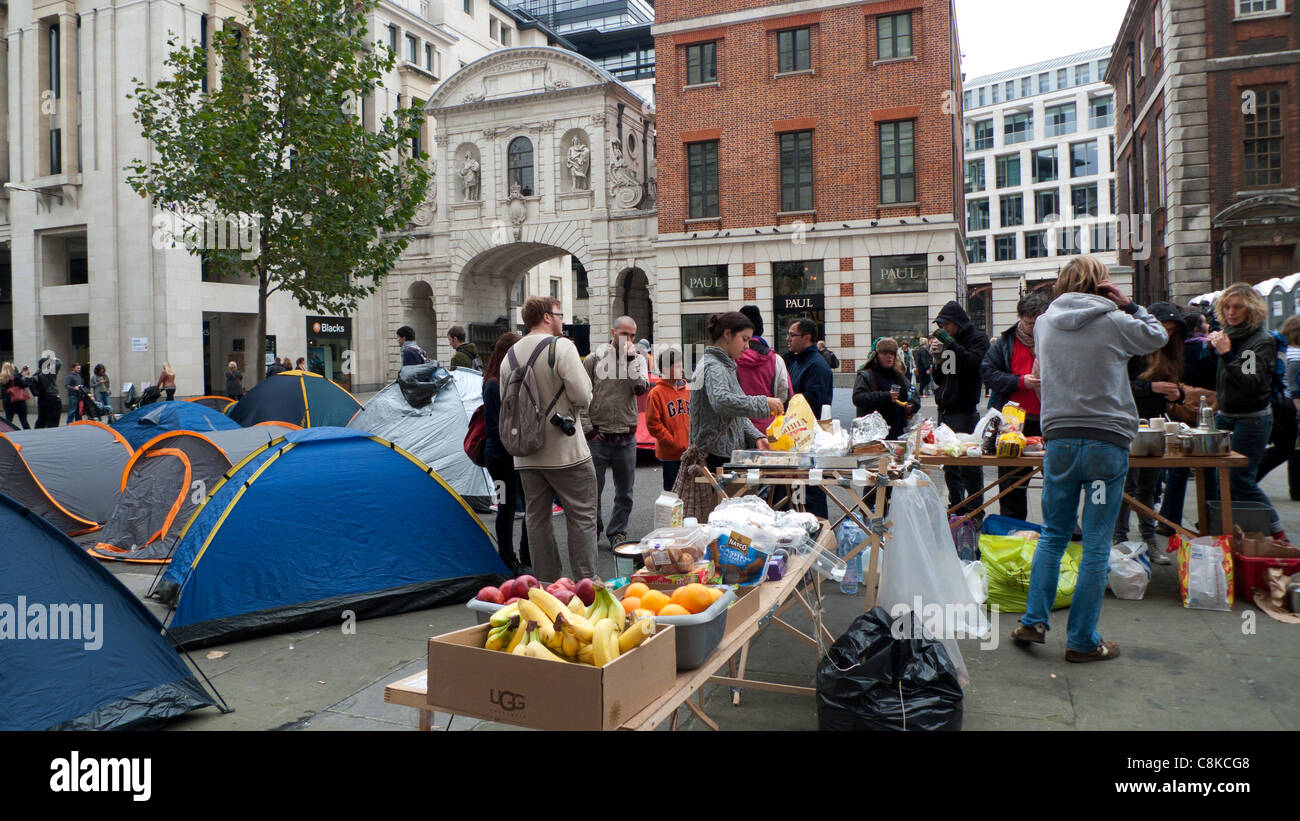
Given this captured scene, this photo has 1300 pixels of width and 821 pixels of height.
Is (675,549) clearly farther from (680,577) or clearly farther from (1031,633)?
(1031,633)

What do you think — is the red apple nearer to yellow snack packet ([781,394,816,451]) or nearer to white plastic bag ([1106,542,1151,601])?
yellow snack packet ([781,394,816,451])

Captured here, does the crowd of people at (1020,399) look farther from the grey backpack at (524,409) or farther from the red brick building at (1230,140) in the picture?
the red brick building at (1230,140)

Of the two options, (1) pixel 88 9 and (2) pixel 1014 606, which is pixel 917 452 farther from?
(1) pixel 88 9

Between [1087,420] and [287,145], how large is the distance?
14.9m

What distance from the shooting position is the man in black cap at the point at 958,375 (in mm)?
6883

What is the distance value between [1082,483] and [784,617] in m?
2.02

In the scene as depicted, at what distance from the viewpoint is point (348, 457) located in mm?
5910

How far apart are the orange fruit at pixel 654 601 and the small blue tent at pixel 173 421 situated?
7.96 meters

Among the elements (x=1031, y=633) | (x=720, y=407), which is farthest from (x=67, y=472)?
(x=1031, y=633)

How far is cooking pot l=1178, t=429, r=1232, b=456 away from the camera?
220 inches

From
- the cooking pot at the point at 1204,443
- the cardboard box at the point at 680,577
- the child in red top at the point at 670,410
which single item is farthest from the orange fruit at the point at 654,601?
the cooking pot at the point at 1204,443
